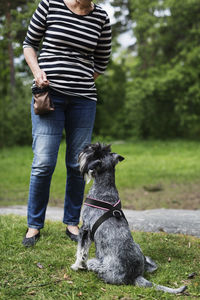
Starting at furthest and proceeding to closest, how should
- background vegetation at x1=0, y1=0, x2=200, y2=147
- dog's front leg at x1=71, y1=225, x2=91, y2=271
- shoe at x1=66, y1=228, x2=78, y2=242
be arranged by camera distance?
1. background vegetation at x1=0, y1=0, x2=200, y2=147
2. shoe at x1=66, y1=228, x2=78, y2=242
3. dog's front leg at x1=71, y1=225, x2=91, y2=271

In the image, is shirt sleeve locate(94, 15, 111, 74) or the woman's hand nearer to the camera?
the woman's hand

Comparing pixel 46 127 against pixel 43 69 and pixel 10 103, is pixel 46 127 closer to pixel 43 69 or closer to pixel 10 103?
pixel 43 69

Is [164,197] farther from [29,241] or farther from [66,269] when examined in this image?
[66,269]

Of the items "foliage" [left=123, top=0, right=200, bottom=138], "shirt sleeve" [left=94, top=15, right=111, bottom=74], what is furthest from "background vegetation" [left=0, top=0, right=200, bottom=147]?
"shirt sleeve" [left=94, top=15, right=111, bottom=74]

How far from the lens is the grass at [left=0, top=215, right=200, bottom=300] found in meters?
3.03

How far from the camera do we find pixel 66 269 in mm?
3490

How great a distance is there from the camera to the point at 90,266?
3264 mm

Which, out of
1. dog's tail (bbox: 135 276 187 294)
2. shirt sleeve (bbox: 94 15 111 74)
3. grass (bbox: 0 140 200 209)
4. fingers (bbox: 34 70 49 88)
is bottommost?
grass (bbox: 0 140 200 209)

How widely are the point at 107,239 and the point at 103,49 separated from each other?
7.25ft

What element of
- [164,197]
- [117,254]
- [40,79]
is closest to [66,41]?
[40,79]

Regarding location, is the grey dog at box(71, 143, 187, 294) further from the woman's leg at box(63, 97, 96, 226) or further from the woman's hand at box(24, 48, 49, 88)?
the woman's hand at box(24, 48, 49, 88)

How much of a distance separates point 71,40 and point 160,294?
8.44ft

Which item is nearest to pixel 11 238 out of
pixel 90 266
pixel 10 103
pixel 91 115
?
pixel 90 266

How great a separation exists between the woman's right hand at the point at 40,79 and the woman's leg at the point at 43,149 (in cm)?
22
